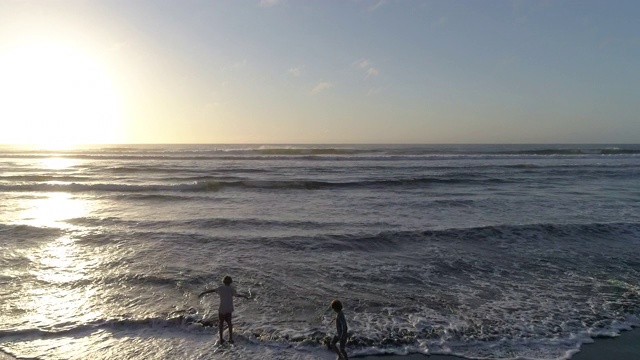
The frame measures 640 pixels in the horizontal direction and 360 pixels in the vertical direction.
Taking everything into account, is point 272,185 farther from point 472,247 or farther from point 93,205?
point 472,247

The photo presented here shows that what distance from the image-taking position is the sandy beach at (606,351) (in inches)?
282

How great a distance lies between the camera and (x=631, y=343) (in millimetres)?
7559

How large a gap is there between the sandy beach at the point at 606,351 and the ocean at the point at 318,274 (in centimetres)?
19

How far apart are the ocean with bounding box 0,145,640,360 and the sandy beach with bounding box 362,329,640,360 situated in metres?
0.19

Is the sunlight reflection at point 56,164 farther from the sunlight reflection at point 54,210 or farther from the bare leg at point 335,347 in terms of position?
the bare leg at point 335,347

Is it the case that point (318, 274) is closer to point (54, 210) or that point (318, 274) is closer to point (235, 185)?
point (54, 210)

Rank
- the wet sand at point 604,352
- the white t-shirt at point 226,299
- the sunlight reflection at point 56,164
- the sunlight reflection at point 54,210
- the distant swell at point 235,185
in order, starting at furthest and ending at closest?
the sunlight reflection at point 56,164
the distant swell at point 235,185
the sunlight reflection at point 54,210
the white t-shirt at point 226,299
the wet sand at point 604,352

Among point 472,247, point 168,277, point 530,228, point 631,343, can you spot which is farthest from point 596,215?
point 168,277

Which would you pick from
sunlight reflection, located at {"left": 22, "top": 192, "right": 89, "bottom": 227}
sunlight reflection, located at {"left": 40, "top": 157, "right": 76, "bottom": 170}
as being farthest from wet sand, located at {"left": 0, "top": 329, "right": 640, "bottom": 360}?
sunlight reflection, located at {"left": 40, "top": 157, "right": 76, "bottom": 170}

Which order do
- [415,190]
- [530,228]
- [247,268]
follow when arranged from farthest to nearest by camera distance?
[415,190], [530,228], [247,268]

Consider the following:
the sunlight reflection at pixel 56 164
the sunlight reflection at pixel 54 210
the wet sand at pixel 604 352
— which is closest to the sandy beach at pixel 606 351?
the wet sand at pixel 604 352

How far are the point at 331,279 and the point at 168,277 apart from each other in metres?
4.33

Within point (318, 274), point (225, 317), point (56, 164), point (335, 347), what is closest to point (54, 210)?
point (318, 274)

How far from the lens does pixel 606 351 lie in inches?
289
